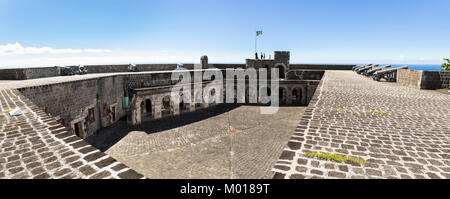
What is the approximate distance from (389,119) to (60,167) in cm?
670

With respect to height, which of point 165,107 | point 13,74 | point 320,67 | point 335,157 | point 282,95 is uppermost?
point 320,67

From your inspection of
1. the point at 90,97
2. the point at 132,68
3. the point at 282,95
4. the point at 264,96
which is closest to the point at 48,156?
the point at 90,97

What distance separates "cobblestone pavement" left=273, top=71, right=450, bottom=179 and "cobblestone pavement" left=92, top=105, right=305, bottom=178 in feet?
13.4

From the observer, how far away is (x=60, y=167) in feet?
8.99

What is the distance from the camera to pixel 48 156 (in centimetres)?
300

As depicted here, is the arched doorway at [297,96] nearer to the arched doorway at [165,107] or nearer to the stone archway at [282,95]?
the stone archway at [282,95]

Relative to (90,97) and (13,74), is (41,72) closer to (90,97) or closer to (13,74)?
(13,74)

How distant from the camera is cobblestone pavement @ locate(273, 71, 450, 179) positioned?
2920mm

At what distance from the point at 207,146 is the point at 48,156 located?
917cm

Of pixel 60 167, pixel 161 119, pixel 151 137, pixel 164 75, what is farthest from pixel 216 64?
pixel 60 167

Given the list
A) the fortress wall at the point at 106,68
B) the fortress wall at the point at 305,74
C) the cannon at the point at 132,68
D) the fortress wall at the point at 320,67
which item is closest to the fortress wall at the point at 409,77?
the fortress wall at the point at 305,74

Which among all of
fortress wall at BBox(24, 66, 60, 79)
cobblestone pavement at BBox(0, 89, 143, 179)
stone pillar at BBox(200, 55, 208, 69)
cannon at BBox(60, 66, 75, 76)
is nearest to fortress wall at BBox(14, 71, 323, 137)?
cannon at BBox(60, 66, 75, 76)

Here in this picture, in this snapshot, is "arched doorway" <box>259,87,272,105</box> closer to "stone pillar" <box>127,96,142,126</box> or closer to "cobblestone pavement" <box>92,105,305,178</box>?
"cobblestone pavement" <box>92,105,305,178</box>
